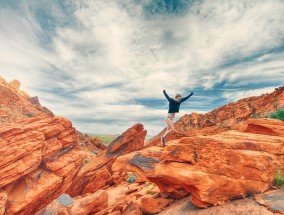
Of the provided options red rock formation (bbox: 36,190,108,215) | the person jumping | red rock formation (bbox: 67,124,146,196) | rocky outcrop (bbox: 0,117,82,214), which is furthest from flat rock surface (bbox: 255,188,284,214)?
rocky outcrop (bbox: 0,117,82,214)

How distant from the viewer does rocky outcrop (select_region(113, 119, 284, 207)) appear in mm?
10188

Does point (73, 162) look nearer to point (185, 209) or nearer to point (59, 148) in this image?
point (59, 148)

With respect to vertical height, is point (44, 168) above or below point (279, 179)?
below

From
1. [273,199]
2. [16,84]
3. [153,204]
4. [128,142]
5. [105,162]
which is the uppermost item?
[16,84]

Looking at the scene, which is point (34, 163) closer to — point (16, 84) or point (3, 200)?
point (3, 200)

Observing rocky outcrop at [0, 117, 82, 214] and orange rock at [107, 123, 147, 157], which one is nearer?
rocky outcrop at [0, 117, 82, 214]

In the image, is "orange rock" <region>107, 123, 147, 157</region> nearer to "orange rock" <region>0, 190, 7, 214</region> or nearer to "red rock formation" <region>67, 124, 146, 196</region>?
"red rock formation" <region>67, 124, 146, 196</region>

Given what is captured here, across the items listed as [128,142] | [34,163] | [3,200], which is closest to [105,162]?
[128,142]

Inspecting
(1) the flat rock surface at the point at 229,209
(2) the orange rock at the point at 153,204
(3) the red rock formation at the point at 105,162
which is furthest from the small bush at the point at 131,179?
(1) the flat rock surface at the point at 229,209

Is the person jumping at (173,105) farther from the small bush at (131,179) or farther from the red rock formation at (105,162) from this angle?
the red rock formation at (105,162)

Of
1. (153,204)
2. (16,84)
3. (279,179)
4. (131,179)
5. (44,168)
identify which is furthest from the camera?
(16,84)

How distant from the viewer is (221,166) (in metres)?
10.9

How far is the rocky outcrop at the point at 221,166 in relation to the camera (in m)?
10.2

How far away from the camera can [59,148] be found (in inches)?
1299
